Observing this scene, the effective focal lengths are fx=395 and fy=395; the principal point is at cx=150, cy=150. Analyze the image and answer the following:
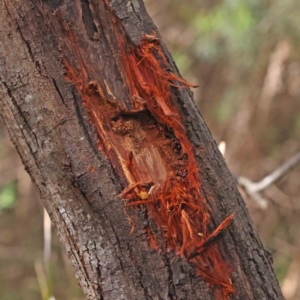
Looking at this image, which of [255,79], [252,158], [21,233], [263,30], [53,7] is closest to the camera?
[53,7]

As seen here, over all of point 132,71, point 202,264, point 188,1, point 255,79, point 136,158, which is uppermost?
point 188,1

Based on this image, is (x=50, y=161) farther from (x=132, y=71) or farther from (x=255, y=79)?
(x=255, y=79)

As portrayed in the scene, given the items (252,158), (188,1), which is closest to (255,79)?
(252,158)
